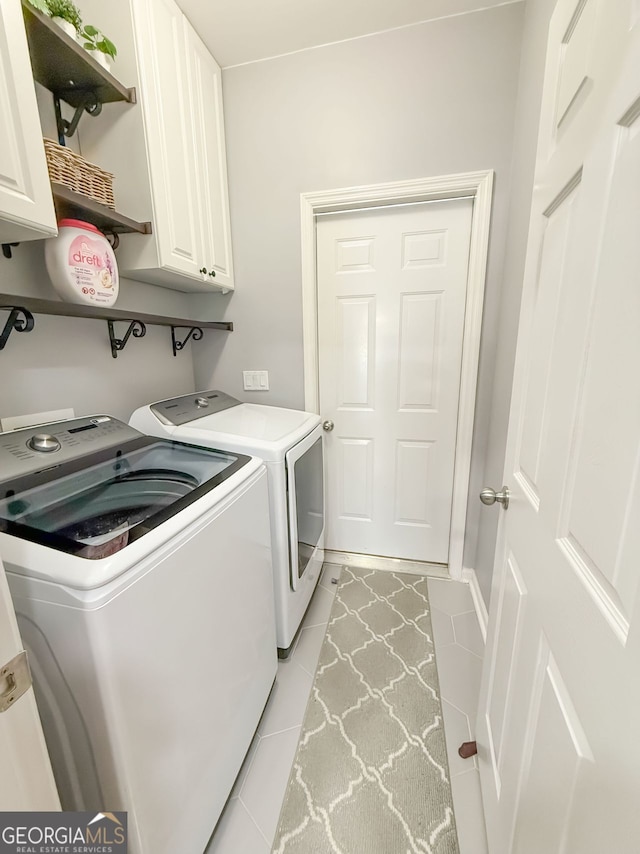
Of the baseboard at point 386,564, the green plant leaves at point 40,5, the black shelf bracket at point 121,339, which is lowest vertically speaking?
the baseboard at point 386,564

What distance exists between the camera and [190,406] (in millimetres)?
1656

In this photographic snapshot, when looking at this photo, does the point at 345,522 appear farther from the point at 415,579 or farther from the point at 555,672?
the point at 555,672

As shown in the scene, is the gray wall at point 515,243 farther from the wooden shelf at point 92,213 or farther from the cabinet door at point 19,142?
the cabinet door at point 19,142

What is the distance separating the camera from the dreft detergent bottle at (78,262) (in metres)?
1.09

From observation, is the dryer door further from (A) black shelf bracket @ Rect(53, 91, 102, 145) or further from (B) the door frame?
(A) black shelf bracket @ Rect(53, 91, 102, 145)

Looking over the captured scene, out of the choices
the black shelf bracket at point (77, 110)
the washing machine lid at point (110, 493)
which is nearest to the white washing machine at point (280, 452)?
the washing machine lid at point (110, 493)

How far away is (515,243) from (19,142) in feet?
5.66

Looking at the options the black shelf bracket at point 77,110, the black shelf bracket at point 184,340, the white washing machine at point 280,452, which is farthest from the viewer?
the black shelf bracket at point 184,340

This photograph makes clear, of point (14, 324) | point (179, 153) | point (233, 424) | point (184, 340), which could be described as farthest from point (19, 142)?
point (184, 340)

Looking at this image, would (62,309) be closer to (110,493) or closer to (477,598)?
(110,493)

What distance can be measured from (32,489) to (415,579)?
75.3 inches

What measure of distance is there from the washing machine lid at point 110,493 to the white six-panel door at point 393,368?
3.46 ft

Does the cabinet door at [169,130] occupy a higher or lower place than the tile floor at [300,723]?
higher

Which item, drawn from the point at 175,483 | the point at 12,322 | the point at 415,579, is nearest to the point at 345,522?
the point at 415,579
